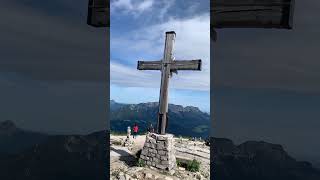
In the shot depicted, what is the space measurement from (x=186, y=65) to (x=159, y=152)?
1.35 meters

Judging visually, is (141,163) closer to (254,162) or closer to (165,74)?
(165,74)

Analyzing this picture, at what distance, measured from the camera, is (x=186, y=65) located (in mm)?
6332

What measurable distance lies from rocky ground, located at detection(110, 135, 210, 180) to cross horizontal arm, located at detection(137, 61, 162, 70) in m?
1.18

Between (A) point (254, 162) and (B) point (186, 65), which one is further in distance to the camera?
(A) point (254, 162)

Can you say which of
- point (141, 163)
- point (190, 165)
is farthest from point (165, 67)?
point (190, 165)

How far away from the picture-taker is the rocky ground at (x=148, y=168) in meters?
6.77

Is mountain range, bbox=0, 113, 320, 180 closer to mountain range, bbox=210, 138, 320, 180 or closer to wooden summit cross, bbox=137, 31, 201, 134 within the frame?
Answer: mountain range, bbox=210, 138, 320, 180

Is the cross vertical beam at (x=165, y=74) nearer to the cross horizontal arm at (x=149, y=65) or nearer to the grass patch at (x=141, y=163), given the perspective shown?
the cross horizontal arm at (x=149, y=65)

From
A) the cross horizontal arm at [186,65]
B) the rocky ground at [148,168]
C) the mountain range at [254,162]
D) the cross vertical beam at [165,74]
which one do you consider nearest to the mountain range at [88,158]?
the mountain range at [254,162]

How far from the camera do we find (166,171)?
6.91m

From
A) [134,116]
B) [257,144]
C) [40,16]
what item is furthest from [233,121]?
[40,16]

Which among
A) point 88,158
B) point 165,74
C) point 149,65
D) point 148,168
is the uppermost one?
point 149,65

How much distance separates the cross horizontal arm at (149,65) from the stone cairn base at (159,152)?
96 centimetres

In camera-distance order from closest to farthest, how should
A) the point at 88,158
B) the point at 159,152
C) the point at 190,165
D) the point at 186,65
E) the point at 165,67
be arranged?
the point at 186,65, the point at 165,67, the point at 88,158, the point at 159,152, the point at 190,165
